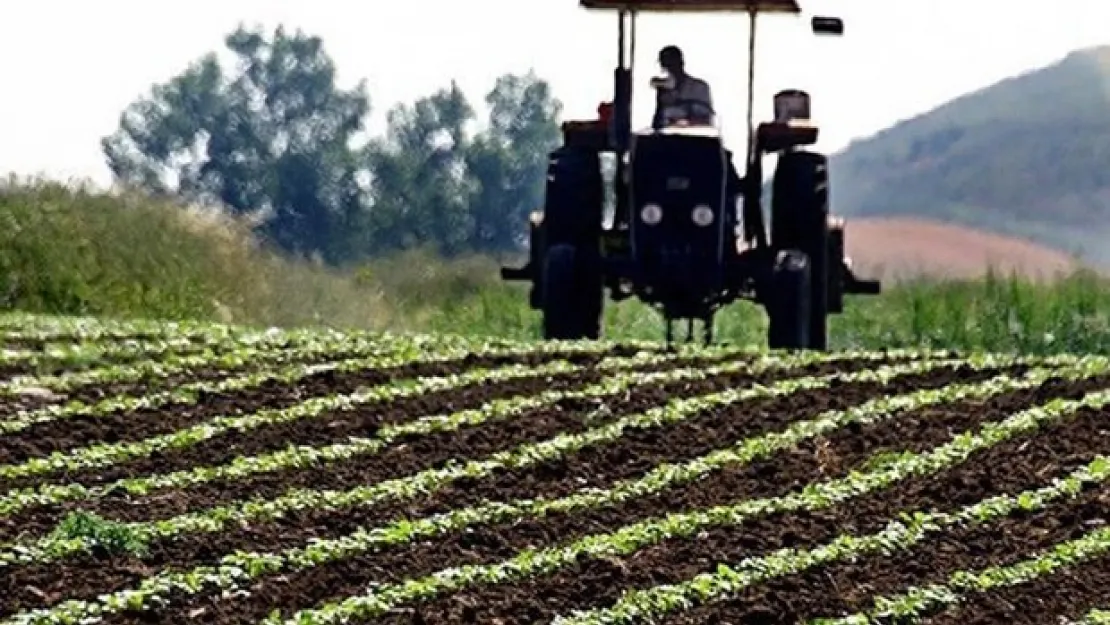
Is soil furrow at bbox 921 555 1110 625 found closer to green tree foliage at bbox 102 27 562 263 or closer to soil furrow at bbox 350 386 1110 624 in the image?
soil furrow at bbox 350 386 1110 624

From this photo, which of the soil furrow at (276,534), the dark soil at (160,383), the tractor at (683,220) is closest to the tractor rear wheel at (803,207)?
the tractor at (683,220)

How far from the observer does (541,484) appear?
9977 millimetres

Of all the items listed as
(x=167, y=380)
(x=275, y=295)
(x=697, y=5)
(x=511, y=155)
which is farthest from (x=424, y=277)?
(x=511, y=155)

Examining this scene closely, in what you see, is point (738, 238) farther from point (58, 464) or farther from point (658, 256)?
point (58, 464)

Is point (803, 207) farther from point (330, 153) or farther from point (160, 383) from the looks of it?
point (330, 153)

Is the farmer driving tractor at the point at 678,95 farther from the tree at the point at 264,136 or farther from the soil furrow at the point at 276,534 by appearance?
the tree at the point at 264,136

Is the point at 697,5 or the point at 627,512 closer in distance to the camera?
the point at 627,512

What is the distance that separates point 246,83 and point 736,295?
33437 mm

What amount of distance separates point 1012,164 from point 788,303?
1056cm

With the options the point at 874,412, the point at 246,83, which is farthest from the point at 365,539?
the point at 246,83

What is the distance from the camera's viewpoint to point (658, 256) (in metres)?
15.5

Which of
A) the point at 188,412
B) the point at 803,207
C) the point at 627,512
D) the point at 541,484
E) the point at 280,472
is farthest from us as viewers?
the point at 803,207

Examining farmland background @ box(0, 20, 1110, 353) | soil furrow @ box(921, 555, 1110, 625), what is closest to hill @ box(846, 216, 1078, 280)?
farmland background @ box(0, 20, 1110, 353)

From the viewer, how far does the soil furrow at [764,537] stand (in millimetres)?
8062
